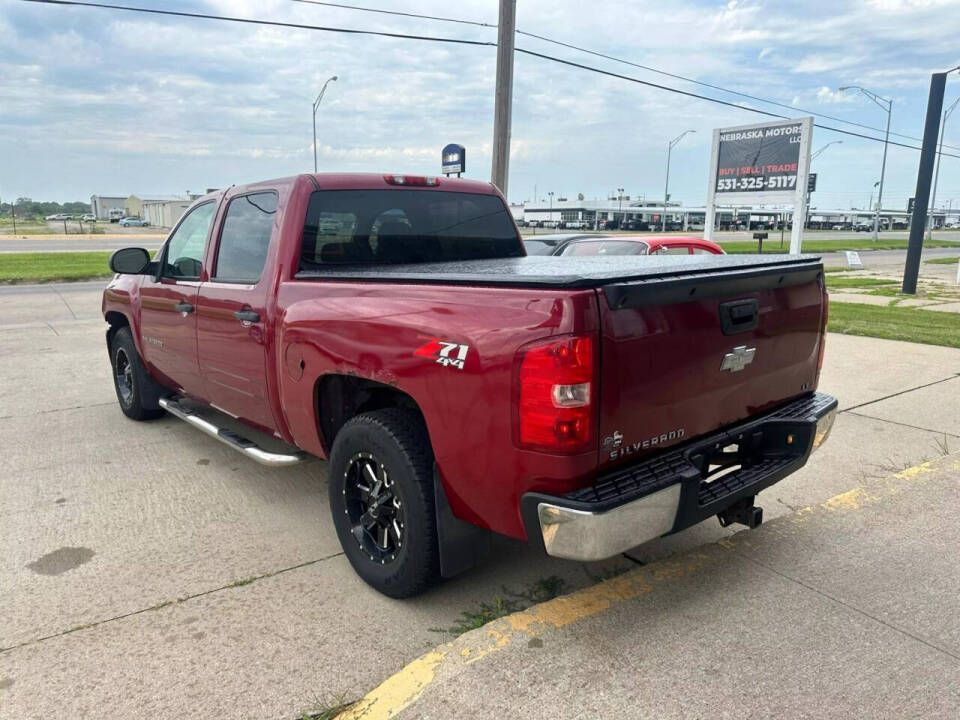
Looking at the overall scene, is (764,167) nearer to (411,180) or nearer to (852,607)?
(411,180)

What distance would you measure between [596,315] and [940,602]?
2085 mm

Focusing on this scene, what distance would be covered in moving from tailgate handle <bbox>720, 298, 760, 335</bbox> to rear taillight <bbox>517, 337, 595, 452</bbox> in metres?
0.80

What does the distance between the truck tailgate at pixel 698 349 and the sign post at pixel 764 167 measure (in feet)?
57.0

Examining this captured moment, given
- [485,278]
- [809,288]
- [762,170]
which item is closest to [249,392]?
[485,278]

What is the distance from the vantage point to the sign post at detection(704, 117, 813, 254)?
1991cm

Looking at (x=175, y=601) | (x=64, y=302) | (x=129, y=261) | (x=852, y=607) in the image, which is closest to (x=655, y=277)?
(x=852, y=607)

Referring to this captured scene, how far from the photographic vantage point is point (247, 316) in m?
3.92

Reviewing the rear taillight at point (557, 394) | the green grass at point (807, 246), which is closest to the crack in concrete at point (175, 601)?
the rear taillight at point (557, 394)

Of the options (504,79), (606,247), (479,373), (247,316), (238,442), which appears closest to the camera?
(479,373)

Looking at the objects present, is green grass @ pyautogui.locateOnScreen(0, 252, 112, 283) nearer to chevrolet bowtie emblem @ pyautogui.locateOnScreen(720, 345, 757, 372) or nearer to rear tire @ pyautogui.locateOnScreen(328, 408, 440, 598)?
rear tire @ pyautogui.locateOnScreen(328, 408, 440, 598)

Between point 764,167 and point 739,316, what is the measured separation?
20084mm

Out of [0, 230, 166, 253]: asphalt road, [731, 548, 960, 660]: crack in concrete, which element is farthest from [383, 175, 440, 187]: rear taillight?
[0, 230, 166, 253]: asphalt road

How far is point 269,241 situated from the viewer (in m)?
3.96

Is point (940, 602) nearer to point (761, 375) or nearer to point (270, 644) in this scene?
point (761, 375)
